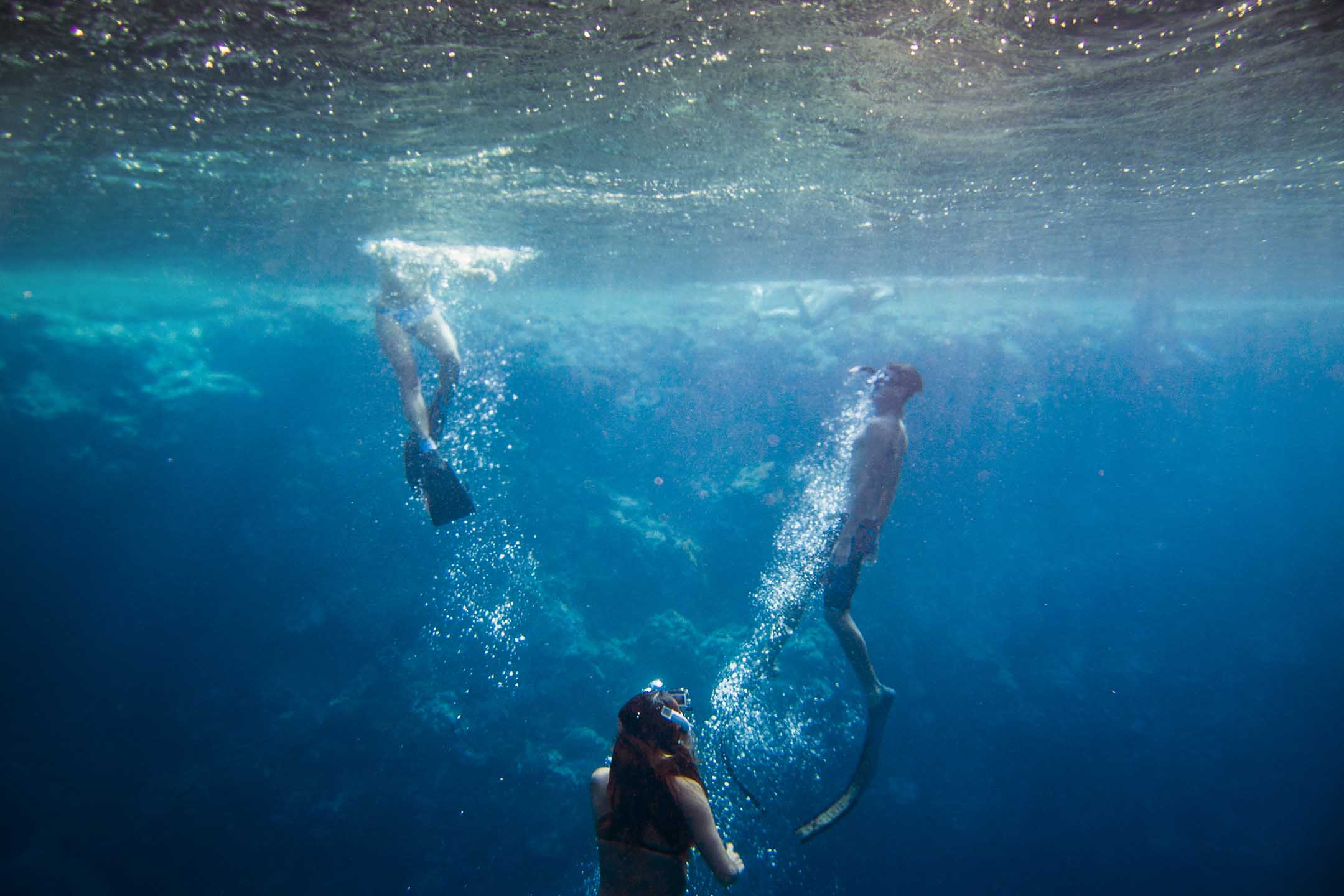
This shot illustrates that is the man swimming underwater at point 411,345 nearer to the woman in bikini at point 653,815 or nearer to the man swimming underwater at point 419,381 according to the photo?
the man swimming underwater at point 419,381

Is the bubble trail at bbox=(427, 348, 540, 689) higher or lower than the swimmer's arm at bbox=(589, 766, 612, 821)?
lower

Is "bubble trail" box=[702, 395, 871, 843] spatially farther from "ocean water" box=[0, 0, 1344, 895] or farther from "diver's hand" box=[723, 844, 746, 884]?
"diver's hand" box=[723, 844, 746, 884]

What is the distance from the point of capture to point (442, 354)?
8398 millimetres

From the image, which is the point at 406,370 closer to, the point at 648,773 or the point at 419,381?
the point at 419,381

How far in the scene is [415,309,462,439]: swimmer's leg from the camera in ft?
25.8

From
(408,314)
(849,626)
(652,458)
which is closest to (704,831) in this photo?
(849,626)

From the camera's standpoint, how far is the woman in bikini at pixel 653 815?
3.22 m

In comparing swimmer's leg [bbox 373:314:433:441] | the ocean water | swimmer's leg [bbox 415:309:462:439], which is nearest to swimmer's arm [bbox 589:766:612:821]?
the ocean water

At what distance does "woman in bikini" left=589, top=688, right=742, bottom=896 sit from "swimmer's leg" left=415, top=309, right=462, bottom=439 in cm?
569

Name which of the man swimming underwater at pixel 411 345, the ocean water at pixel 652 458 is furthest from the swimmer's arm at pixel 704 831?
the man swimming underwater at pixel 411 345

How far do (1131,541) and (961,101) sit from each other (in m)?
18.4

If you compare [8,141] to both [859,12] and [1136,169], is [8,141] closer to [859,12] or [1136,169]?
[859,12]

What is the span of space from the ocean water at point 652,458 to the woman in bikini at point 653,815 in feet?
10.6

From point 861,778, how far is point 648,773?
4785 millimetres
